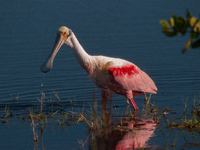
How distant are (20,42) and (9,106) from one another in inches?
218

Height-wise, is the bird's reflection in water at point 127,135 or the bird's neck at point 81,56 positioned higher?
the bird's neck at point 81,56

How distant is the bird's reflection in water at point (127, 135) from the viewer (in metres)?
5.28

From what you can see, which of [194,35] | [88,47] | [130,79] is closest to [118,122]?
[130,79]

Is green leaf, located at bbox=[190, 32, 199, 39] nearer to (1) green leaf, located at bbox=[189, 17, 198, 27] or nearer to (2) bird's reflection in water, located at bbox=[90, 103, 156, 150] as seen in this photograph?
(1) green leaf, located at bbox=[189, 17, 198, 27]

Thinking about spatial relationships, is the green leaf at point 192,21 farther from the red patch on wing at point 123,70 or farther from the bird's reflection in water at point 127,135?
the red patch on wing at point 123,70

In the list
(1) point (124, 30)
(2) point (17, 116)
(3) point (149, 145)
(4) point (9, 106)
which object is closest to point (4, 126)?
(2) point (17, 116)

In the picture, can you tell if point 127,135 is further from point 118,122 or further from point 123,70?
point 123,70

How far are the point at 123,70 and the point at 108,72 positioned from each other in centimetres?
40

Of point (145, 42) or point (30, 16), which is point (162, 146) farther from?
point (30, 16)

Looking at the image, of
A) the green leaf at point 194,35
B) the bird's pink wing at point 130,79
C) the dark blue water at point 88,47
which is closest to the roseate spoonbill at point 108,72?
the bird's pink wing at point 130,79

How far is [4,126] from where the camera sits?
21.5 ft

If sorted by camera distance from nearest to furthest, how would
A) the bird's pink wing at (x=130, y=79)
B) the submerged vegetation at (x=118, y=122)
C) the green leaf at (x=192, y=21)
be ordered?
the green leaf at (x=192, y=21) < the submerged vegetation at (x=118, y=122) < the bird's pink wing at (x=130, y=79)

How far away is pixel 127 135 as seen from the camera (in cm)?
577

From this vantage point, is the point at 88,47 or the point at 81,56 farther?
the point at 88,47
